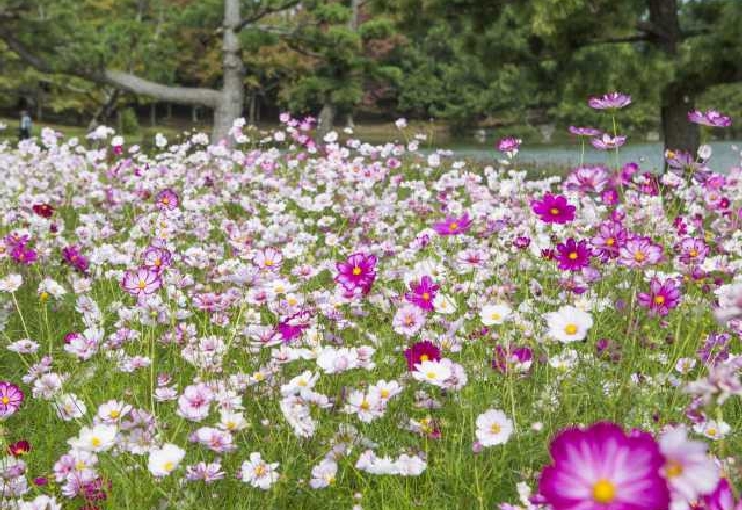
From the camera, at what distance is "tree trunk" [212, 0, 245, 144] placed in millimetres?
13383

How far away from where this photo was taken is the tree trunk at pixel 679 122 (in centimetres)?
876

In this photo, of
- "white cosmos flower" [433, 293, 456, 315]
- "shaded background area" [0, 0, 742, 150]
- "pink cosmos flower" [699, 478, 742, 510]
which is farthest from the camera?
"shaded background area" [0, 0, 742, 150]

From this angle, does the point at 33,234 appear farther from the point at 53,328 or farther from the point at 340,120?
the point at 340,120

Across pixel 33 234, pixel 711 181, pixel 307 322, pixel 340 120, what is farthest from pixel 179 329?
pixel 340 120

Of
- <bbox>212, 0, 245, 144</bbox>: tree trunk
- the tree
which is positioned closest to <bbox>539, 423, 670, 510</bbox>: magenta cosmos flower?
<bbox>212, 0, 245, 144</bbox>: tree trunk

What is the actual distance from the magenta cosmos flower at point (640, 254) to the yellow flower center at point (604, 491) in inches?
55.9

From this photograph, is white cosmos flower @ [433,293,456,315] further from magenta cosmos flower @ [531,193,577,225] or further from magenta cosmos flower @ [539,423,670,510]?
magenta cosmos flower @ [539,423,670,510]

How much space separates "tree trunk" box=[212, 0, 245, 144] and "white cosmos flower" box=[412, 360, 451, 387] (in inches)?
472

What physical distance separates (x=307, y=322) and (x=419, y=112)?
102 feet

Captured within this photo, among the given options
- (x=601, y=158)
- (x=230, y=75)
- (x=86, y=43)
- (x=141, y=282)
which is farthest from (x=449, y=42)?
A: (x=141, y=282)

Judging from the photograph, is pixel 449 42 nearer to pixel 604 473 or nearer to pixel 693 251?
pixel 693 251

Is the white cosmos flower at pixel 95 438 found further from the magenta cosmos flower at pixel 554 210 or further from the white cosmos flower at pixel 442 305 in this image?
the magenta cosmos flower at pixel 554 210

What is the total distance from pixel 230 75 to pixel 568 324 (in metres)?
12.7

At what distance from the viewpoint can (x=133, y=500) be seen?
5.57 feet
